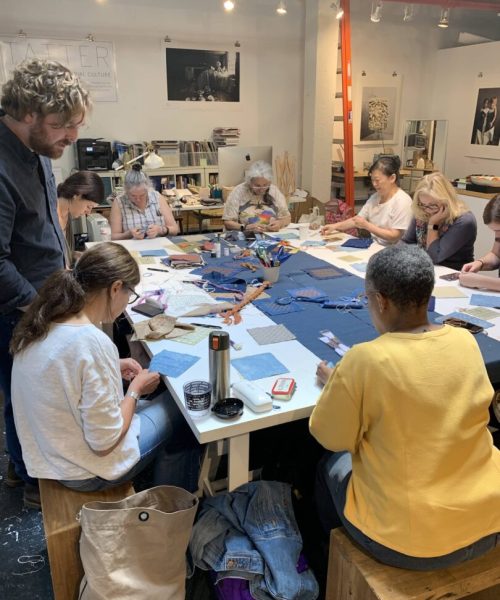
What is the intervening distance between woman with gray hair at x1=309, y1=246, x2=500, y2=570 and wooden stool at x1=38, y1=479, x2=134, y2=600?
69 centimetres

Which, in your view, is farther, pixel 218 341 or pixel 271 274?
pixel 271 274

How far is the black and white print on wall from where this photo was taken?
5.57 meters

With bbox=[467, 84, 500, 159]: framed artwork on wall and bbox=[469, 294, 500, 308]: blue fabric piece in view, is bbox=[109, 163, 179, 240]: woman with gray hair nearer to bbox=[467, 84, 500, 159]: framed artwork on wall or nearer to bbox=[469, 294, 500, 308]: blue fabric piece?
bbox=[469, 294, 500, 308]: blue fabric piece

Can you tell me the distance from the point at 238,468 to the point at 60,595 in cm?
61

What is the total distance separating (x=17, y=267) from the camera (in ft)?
6.02

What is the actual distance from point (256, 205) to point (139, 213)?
0.93 meters

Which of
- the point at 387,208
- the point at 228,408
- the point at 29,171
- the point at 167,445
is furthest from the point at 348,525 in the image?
the point at 387,208

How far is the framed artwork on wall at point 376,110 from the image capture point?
609cm

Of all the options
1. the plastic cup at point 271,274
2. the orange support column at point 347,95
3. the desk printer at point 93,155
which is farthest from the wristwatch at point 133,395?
the orange support column at point 347,95

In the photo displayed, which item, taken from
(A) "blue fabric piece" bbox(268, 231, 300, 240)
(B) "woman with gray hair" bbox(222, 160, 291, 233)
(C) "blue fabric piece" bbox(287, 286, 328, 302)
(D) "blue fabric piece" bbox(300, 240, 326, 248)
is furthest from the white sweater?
(B) "woman with gray hair" bbox(222, 160, 291, 233)

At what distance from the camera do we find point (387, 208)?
337cm

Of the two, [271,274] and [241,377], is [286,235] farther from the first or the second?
[241,377]

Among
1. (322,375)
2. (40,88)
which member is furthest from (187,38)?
(322,375)

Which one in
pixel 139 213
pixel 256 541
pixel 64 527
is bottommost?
pixel 256 541
